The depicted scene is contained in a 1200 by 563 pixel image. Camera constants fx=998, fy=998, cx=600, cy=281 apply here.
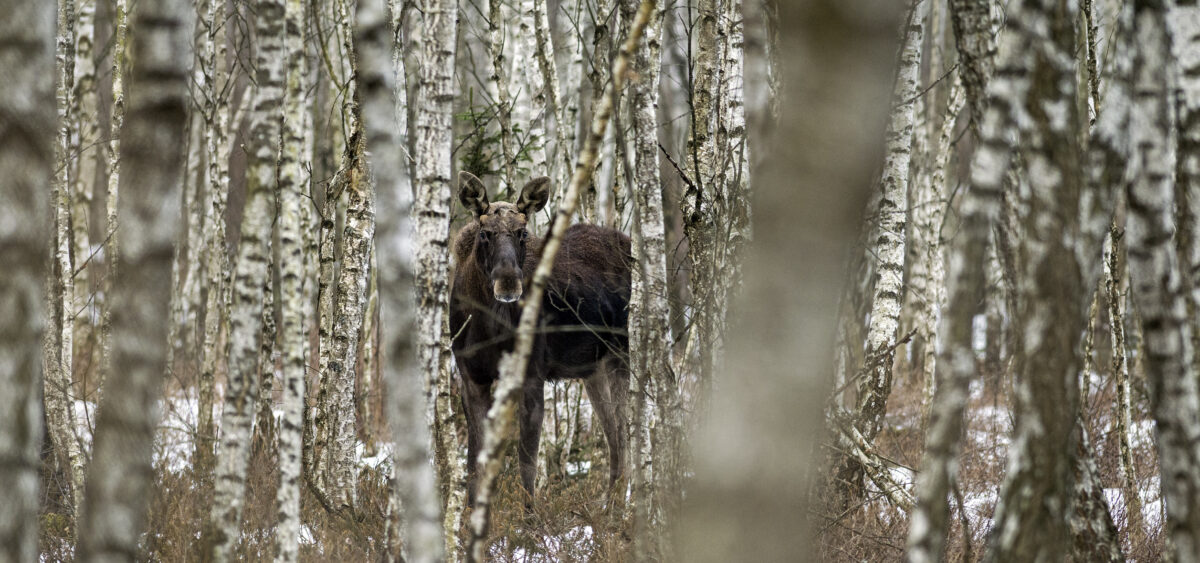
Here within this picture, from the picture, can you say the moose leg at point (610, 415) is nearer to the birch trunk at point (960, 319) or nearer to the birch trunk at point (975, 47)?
the birch trunk at point (975, 47)

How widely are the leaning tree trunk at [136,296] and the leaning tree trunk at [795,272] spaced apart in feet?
4.31

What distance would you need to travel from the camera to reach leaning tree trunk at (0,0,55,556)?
87.5 inches

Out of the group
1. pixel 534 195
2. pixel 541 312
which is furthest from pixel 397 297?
pixel 541 312

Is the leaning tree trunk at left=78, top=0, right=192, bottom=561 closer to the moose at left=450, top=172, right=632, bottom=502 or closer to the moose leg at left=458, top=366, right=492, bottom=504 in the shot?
the moose at left=450, top=172, right=632, bottom=502

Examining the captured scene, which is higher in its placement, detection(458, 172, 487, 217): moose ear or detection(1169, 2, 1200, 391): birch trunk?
detection(458, 172, 487, 217): moose ear

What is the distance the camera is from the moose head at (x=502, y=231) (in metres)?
6.88

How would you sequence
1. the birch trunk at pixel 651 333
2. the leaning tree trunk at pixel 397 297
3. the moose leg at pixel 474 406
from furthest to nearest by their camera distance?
the moose leg at pixel 474 406, the birch trunk at pixel 651 333, the leaning tree trunk at pixel 397 297

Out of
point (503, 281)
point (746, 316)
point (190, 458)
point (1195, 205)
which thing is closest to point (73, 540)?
point (190, 458)

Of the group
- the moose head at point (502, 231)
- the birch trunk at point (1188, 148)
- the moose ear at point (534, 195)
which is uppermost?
the moose ear at point (534, 195)

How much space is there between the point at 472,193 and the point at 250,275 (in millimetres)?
3798

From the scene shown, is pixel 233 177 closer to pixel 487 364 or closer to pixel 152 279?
pixel 487 364

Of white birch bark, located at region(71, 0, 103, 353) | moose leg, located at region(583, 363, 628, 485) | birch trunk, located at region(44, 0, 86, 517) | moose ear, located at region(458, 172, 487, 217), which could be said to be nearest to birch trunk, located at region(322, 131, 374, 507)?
moose ear, located at region(458, 172, 487, 217)

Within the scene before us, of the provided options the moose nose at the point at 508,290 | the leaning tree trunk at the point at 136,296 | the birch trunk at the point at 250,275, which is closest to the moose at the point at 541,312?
the moose nose at the point at 508,290

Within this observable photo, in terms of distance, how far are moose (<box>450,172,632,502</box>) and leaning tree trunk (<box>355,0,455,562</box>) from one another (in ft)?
13.0
